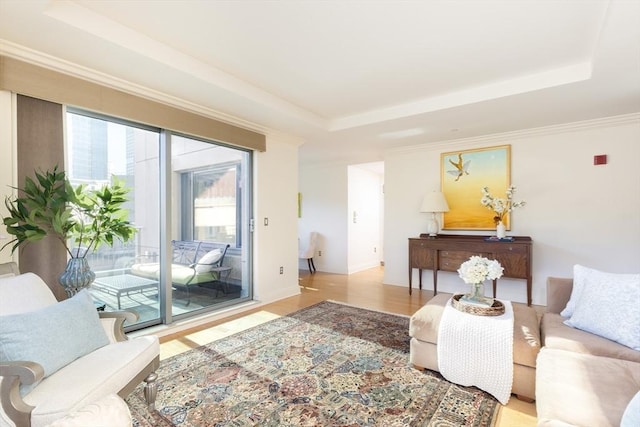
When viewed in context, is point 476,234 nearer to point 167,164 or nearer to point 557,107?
point 557,107

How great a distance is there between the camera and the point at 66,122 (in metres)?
2.50

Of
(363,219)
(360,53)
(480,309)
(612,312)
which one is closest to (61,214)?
(360,53)

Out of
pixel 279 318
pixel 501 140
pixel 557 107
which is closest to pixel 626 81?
pixel 557 107

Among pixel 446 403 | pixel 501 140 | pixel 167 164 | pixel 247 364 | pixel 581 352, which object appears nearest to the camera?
pixel 581 352

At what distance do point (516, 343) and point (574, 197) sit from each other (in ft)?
9.57

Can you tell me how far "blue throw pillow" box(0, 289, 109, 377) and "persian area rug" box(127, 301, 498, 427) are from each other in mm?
547

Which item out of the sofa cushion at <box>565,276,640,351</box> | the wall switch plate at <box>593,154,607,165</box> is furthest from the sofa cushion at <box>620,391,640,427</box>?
the wall switch plate at <box>593,154,607,165</box>

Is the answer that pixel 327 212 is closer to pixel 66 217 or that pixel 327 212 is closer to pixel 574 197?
pixel 574 197

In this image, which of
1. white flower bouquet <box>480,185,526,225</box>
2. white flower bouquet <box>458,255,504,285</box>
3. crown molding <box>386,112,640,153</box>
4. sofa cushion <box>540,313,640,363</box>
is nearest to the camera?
sofa cushion <box>540,313,640,363</box>

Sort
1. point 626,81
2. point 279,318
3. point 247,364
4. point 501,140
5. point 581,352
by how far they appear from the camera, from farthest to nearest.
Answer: point 501,140 → point 279,318 → point 626,81 → point 247,364 → point 581,352

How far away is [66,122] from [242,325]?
2412 mm

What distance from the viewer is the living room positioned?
2160mm

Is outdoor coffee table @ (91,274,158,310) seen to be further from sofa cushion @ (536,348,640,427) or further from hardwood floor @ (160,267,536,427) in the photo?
sofa cushion @ (536,348,640,427)

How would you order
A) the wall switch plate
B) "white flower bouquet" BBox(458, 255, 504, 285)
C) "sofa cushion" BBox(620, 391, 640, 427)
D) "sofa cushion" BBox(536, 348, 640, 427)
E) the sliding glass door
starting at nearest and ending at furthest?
"sofa cushion" BBox(620, 391, 640, 427)
"sofa cushion" BBox(536, 348, 640, 427)
"white flower bouquet" BBox(458, 255, 504, 285)
the sliding glass door
the wall switch plate
